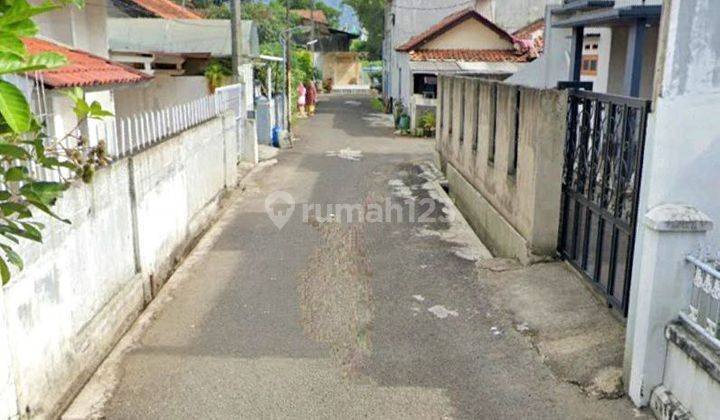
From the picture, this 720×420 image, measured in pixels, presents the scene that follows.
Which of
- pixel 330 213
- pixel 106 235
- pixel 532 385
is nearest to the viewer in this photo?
pixel 532 385

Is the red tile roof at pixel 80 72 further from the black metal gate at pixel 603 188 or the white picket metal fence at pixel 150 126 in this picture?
the black metal gate at pixel 603 188

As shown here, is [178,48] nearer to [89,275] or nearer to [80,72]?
[80,72]

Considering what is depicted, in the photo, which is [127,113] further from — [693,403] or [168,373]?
[693,403]

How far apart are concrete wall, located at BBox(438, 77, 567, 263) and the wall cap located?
3057 millimetres

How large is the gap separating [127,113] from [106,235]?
8.78 meters

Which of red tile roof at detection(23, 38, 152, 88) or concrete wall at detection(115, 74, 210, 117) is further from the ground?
red tile roof at detection(23, 38, 152, 88)

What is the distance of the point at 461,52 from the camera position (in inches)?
952

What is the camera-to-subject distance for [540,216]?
7.25m

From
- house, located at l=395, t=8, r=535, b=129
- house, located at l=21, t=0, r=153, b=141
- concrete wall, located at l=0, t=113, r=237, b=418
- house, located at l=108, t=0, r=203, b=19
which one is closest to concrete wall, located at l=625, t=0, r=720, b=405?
concrete wall, located at l=0, t=113, r=237, b=418

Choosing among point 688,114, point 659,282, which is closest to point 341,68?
point 688,114

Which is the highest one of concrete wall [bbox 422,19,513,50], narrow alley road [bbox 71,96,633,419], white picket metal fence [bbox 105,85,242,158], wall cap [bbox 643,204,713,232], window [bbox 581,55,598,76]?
concrete wall [bbox 422,19,513,50]

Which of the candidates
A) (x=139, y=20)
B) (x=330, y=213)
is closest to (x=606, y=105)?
(x=330, y=213)

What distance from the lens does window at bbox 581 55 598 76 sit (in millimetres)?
15641

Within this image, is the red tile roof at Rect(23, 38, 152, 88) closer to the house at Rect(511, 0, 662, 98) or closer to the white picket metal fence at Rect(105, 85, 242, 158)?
the white picket metal fence at Rect(105, 85, 242, 158)
